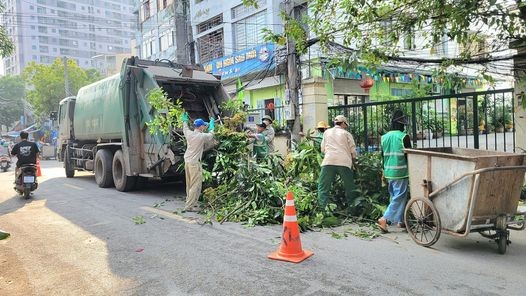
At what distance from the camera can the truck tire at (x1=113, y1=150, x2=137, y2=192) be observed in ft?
A: 33.2

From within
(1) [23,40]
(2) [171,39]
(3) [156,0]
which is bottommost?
(2) [171,39]

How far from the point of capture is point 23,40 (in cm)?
10388

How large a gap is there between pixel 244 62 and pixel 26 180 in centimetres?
1203

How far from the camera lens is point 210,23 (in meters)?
24.2

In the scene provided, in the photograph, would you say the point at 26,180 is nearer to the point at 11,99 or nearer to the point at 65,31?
the point at 11,99

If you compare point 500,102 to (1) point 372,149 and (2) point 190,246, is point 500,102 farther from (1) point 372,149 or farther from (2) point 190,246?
(2) point 190,246

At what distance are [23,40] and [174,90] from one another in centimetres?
11141

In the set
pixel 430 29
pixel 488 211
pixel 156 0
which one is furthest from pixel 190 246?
pixel 156 0

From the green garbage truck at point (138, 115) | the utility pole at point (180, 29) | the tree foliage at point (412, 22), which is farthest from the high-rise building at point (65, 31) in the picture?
the tree foliage at point (412, 22)

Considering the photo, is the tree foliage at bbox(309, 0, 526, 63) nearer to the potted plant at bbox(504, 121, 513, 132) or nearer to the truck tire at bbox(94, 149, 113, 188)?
the potted plant at bbox(504, 121, 513, 132)

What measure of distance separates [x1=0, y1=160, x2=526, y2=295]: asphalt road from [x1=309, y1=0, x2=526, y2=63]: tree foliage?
281 cm

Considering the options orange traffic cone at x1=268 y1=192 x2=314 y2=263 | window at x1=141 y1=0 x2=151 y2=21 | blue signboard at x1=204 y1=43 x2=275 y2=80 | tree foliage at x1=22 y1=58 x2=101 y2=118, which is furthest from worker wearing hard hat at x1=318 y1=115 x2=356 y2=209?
tree foliage at x1=22 y1=58 x2=101 y2=118

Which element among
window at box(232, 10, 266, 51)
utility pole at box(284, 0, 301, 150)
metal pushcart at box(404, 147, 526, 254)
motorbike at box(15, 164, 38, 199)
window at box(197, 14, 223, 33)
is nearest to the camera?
metal pushcart at box(404, 147, 526, 254)

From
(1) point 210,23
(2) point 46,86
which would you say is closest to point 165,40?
(1) point 210,23
